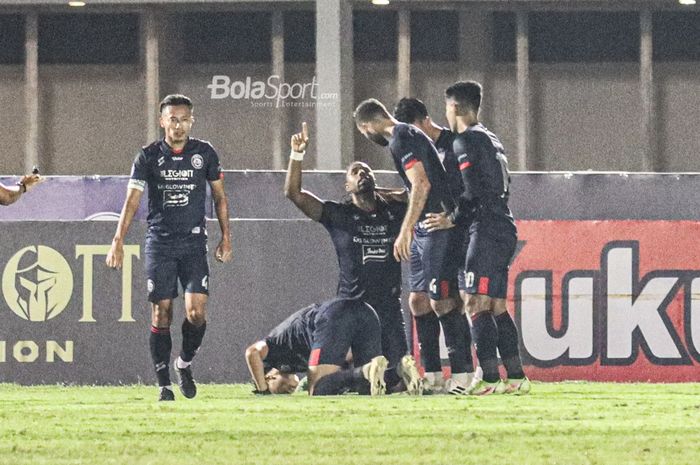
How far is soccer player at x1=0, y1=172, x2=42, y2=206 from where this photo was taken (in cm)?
1121

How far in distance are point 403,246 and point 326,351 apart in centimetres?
91

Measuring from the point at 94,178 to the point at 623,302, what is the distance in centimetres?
731

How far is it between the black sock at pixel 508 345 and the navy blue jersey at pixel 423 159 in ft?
2.69

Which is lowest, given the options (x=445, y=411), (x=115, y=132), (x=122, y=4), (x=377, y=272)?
(x=445, y=411)

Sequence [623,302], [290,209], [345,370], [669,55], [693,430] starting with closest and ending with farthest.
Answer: [693,430], [345,370], [623,302], [290,209], [669,55]

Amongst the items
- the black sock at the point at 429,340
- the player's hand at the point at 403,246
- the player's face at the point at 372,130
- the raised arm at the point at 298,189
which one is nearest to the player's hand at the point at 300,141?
the raised arm at the point at 298,189

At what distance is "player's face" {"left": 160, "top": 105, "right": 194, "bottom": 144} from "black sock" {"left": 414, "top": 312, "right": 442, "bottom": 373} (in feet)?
6.88

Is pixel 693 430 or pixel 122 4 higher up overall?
pixel 122 4

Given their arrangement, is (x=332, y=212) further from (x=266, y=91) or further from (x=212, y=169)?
(x=266, y=91)

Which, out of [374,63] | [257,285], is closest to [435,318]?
[257,285]

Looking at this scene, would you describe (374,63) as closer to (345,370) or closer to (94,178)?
(94,178)

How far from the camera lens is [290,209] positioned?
57.3 ft

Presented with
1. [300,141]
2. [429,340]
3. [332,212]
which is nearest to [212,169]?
[300,141]

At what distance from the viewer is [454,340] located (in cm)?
1191
